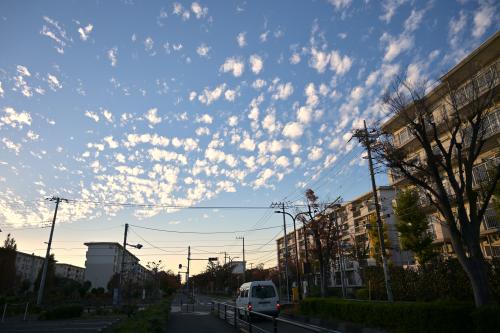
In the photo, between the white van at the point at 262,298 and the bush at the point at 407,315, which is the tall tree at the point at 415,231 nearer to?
the bush at the point at 407,315

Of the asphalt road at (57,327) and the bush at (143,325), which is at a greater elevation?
the bush at (143,325)

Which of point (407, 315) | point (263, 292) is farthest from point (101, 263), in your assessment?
point (407, 315)

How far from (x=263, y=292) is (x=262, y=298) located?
36 centimetres

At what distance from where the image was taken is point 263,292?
1853 centimetres

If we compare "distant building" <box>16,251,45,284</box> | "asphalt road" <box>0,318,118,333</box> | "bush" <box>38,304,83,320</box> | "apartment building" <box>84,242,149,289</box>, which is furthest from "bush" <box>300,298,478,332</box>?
"distant building" <box>16,251,45,284</box>

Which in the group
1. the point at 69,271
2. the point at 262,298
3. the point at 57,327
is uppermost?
the point at 69,271

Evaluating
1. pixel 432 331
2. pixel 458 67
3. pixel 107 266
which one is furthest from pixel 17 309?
pixel 107 266

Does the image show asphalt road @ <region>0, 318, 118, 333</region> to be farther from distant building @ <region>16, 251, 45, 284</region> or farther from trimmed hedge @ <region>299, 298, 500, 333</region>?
distant building @ <region>16, 251, 45, 284</region>

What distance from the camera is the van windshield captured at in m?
18.4

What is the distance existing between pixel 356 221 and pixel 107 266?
64080 millimetres

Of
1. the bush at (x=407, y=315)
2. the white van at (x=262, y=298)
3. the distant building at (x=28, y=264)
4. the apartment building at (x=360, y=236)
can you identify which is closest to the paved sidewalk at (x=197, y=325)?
the white van at (x=262, y=298)

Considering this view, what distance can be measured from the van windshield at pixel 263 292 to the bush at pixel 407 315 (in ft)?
10.6

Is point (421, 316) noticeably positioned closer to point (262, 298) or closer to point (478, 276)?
point (478, 276)

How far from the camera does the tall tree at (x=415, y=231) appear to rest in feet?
101
